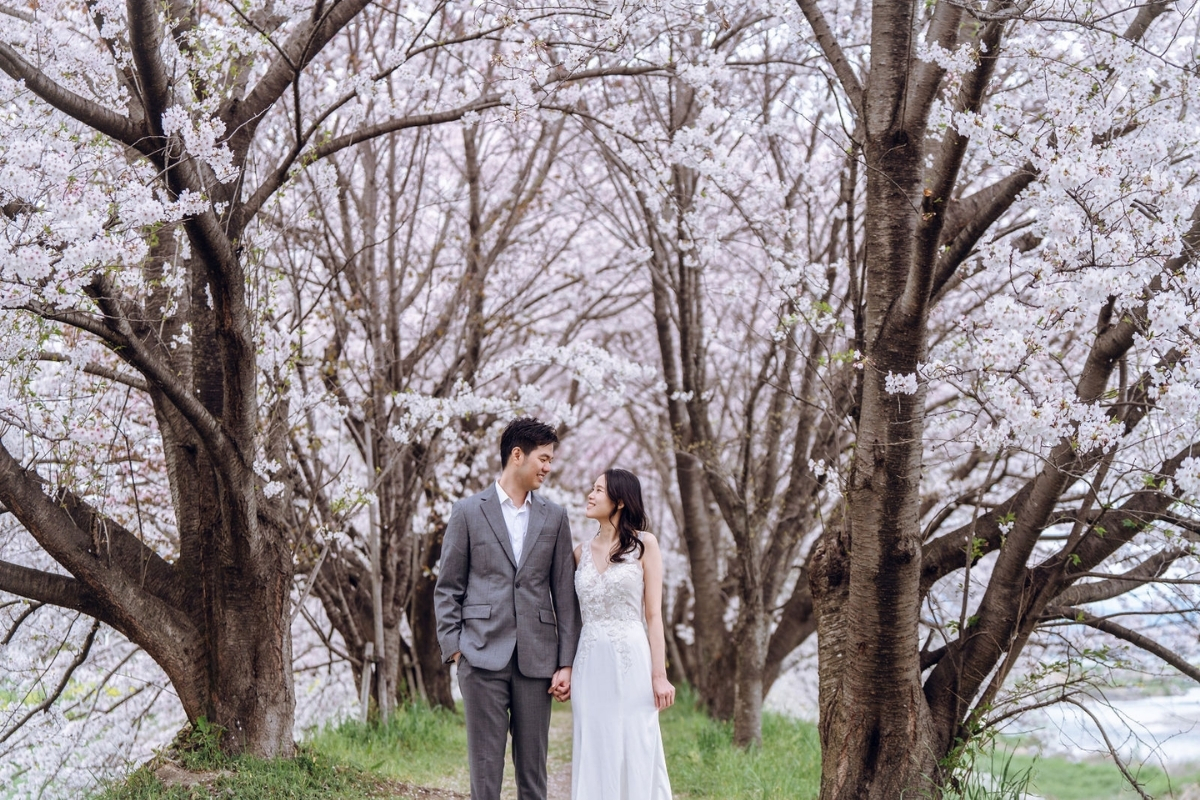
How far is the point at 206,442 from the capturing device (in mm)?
4957

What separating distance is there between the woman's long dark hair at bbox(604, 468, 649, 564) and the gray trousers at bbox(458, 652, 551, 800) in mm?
562

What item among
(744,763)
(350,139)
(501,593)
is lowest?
(744,763)

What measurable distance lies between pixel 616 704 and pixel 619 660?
0.51 feet

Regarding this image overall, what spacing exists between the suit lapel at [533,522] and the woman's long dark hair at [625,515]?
10.1 inches

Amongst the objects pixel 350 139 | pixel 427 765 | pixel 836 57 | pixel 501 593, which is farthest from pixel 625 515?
pixel 427 765

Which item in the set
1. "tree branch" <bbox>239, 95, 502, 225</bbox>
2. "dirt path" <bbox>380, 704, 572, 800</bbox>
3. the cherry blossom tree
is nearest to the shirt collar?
the cherry blossom tree

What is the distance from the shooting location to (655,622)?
4.02 metres

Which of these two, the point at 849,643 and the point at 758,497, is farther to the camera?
the point at 758,497

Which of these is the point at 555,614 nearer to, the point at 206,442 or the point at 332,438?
the point at 206,442

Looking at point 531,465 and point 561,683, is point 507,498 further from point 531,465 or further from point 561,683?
point 561,683

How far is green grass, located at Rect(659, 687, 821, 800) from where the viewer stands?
20.6 ft

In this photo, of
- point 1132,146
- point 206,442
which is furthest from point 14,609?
point 1132,146

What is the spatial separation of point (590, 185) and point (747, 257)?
1.90m

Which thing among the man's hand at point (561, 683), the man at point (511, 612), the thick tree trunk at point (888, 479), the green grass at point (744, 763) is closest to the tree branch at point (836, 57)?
the thick tree trunk at point (888, 479)
